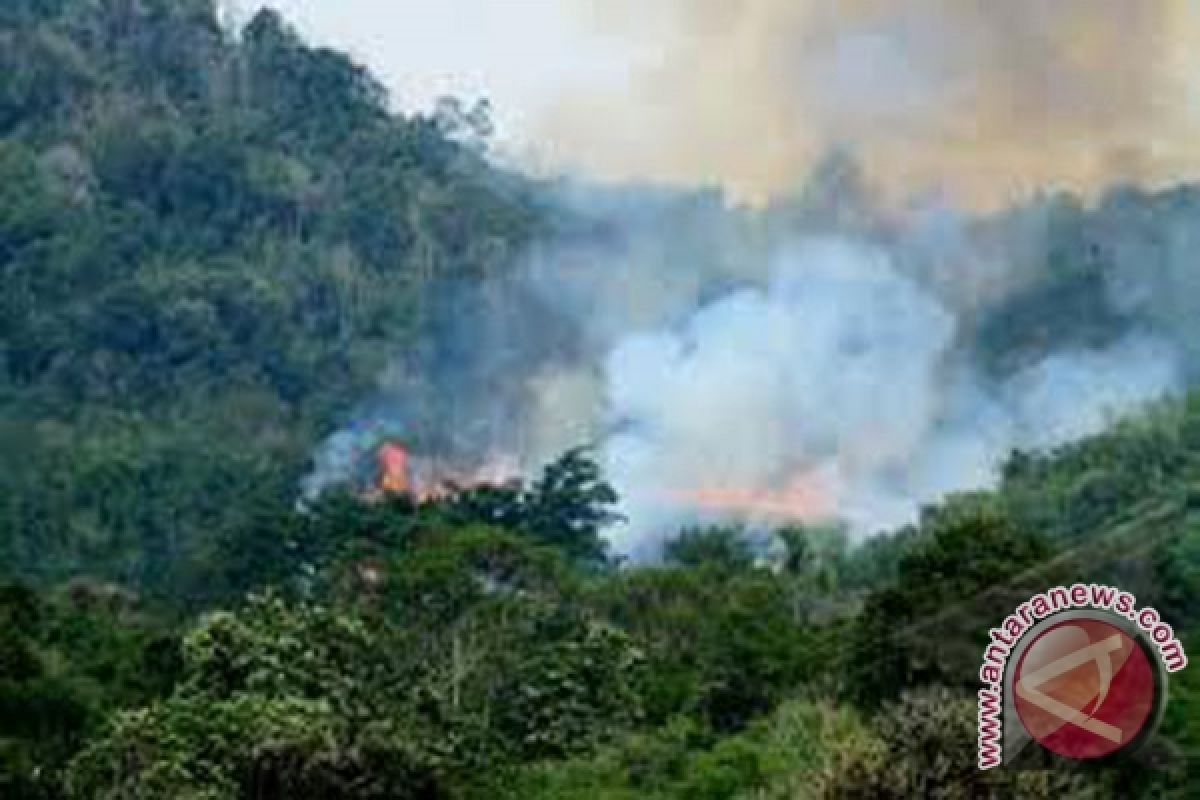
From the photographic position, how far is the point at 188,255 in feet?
403

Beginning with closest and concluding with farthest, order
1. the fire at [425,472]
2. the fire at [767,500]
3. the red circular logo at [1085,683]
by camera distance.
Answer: the red circular logo at [1085,683] < the fire at [425,472] < the fire at [767,500]

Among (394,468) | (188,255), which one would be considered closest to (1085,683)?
(394,468)

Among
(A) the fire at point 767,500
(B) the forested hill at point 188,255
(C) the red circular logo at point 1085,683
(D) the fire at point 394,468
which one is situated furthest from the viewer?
(A) the fire at point 767,500

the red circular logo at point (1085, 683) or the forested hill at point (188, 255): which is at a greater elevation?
the forested hill at point (188, 255)

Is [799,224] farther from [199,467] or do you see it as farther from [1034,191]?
[199,467]

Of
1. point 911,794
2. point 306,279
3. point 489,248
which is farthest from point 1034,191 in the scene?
point 911,794

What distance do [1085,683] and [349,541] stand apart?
2040 inches

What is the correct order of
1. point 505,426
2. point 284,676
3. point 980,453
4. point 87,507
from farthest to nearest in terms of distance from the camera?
point 505,426 < point 980,453 < point 87,507 < point 284,676

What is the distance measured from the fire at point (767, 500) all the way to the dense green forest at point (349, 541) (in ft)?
43.3

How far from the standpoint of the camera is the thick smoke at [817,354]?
111312 mm

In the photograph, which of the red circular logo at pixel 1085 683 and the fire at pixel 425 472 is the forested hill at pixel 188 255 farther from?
the red circular logo at pixel 1085 683

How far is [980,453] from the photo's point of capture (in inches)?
4368

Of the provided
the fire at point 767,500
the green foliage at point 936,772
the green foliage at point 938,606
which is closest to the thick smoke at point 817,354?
the fire at point 767,500

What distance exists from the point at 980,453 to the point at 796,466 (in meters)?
10.7
